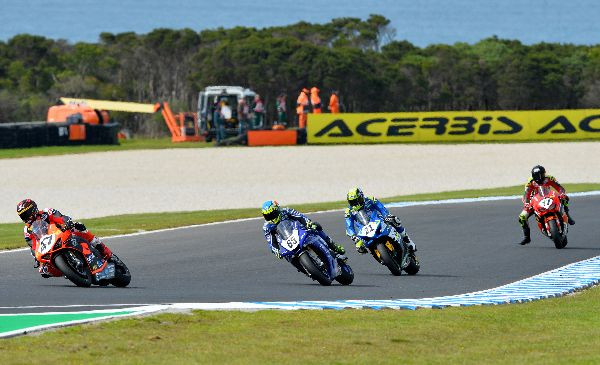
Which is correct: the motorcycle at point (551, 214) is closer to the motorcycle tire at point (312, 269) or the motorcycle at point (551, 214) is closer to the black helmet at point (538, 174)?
the black helmet at point (538, 174)

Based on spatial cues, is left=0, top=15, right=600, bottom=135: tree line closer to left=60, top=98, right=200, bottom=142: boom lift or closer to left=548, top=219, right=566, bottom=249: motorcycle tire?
left=60, top=98, right=200, bottom=142: boom lift

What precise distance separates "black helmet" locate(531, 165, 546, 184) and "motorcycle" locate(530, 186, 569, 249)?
0.56 feet

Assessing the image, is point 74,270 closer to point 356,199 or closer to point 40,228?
point 40,228

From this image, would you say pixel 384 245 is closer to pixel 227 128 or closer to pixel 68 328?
pixel 68 328

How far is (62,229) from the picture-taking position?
687 inches

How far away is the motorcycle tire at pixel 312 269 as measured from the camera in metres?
17.5

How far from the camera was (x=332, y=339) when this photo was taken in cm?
1255

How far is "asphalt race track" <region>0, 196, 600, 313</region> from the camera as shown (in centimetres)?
1683

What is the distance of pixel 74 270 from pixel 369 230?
4.07 metres

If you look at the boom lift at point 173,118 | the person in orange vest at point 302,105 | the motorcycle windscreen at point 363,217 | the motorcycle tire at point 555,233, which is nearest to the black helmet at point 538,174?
the motorcycle tire at point 555,233

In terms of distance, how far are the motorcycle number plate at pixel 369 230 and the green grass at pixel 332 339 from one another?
138 inches

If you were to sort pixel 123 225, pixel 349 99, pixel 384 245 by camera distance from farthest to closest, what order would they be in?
pixel 349 99
pixel 123 225
pixel 384 245

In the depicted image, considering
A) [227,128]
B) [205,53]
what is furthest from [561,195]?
[205,53]

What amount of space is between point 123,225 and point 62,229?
11.5 meters
